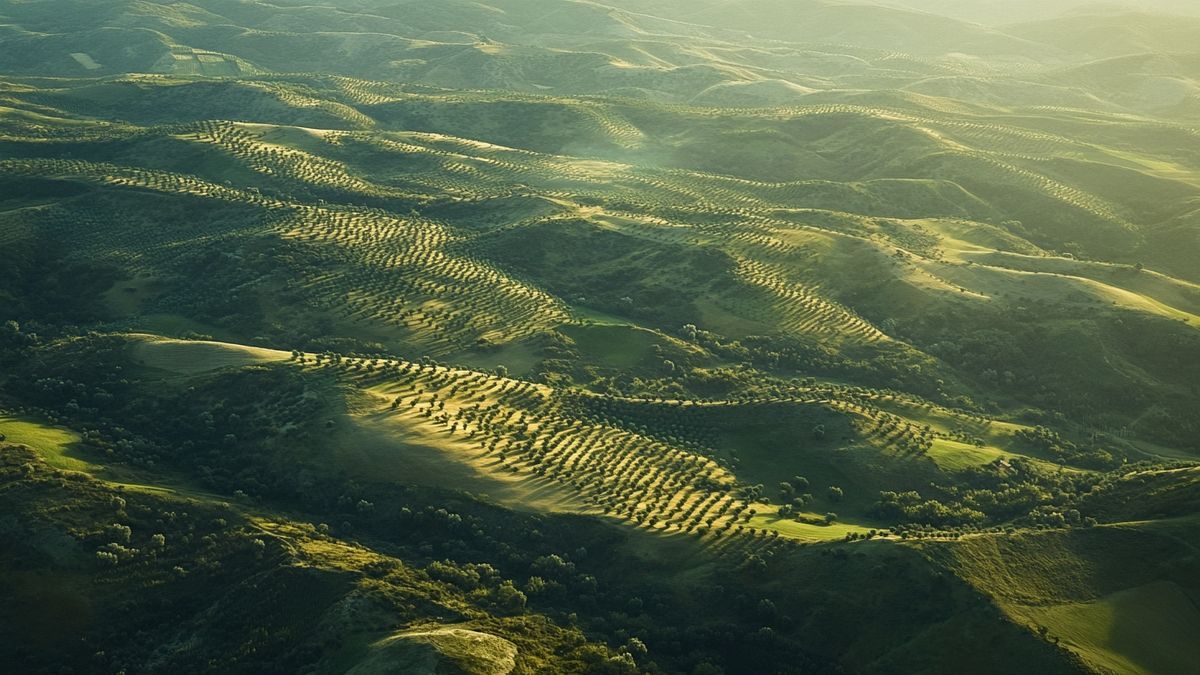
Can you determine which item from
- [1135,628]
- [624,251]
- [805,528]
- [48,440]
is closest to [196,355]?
[48,440]

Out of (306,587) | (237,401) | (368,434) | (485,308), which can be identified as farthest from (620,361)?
(306,587)

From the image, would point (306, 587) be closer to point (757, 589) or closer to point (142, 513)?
point (142, 513)

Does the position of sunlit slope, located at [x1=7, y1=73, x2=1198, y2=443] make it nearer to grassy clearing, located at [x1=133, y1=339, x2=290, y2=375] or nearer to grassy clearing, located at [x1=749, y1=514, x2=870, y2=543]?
grassy clearing, located at [x1=133, y1=339, x2=290, y2=375]

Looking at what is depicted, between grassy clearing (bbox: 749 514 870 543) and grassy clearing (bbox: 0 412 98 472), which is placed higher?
grassy clearing (bbox: 749 514 870 543)

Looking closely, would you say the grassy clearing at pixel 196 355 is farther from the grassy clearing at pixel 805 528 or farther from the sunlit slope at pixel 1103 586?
the sunlit slope at pixel 1103 586

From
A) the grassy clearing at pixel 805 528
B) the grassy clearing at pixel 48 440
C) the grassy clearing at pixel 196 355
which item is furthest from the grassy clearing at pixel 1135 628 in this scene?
the grassy clearing at pixel 196 355

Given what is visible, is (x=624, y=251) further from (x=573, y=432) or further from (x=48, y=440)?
(x=48, y=440)

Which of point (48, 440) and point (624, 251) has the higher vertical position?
point (624, 251)

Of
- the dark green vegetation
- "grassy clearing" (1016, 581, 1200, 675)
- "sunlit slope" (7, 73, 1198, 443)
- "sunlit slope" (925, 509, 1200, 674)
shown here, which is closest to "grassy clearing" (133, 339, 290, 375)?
the dark green vegetation
